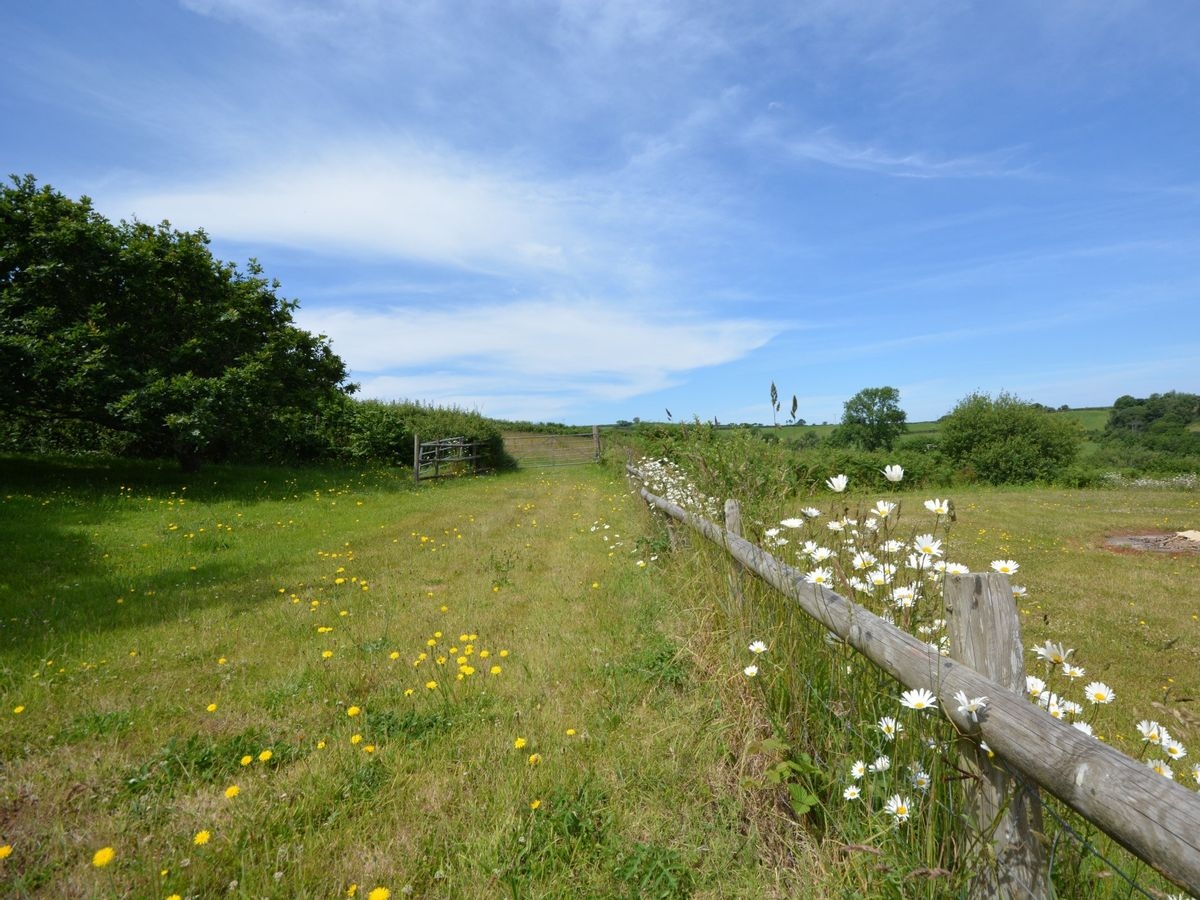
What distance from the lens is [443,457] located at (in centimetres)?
1806

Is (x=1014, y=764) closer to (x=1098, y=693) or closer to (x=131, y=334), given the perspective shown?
(x=1098, y=693)

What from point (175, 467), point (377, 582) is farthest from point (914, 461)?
point (175, 467)

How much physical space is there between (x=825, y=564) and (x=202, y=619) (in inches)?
195

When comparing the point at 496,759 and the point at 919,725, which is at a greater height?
the point at 919,725

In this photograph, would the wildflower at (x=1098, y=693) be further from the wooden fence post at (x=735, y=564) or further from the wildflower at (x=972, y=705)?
the wooden fence post at (x=735, y=564)

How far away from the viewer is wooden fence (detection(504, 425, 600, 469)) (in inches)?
999

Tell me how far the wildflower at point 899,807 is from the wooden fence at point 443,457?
50.1 feet

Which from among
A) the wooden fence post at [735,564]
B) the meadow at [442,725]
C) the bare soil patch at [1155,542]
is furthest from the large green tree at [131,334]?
the bare soil patch at [1155,542]

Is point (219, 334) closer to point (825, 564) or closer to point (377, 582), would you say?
point (377, 582)

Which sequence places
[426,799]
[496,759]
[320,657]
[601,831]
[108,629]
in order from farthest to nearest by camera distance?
[108,629]
[320,657]
[496,759]
[426,799]
[601,831]

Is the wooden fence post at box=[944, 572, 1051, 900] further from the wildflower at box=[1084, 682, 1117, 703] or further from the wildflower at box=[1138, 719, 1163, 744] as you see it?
the wildflower at box=[1138, 719, 1163, 744]

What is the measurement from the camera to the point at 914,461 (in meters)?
21.5

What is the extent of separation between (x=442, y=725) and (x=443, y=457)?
15.6m

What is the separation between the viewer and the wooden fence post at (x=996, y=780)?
1416 mm
